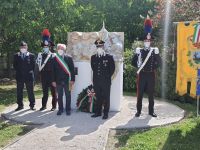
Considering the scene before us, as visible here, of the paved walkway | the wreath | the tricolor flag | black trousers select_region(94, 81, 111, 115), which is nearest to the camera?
the paved walkway

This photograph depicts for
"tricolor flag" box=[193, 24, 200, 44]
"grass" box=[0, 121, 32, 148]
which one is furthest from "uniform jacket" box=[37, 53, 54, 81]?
"tricolor flag" box=[193, 24, 200, 44]

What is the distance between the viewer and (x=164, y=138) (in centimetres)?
868

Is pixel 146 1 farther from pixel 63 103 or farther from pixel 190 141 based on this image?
pixel 190 141

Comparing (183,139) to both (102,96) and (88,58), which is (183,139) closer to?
(102,96)

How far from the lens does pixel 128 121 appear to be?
10266mm

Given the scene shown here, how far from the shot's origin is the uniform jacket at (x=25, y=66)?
37.4 feet

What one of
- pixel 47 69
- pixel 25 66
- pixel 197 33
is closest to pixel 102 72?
pixel 47 69

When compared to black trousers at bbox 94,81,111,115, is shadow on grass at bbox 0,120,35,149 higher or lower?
lower

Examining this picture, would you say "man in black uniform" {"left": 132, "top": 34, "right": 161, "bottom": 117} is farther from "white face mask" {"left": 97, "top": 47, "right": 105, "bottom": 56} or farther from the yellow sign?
the yellow sign

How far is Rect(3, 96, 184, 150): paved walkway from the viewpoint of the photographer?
8328 millimetres

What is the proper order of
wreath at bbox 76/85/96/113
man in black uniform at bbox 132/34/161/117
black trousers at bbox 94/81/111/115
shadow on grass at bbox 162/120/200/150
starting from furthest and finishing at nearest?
wreath at bbox 76/85/96/113, black trousers at bbox 94/81/111/115, man in black uniform at bbox 132/34/161/117, shadow on grass at bbox 162/120/200/150

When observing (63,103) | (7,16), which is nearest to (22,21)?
(7,16)

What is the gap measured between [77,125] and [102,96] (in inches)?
48.0

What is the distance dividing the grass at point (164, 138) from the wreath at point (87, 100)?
199cm
